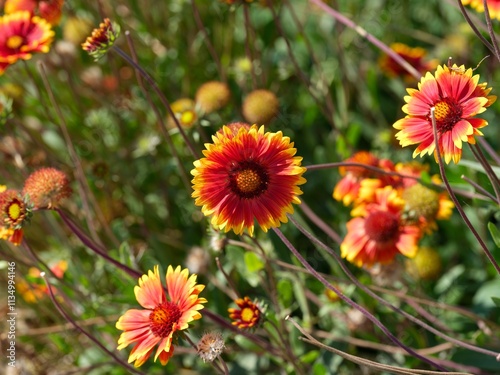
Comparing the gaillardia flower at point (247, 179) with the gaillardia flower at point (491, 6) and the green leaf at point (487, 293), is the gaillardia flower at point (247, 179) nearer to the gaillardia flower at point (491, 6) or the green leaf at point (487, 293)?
the gaillardia flower at point (491, 6)

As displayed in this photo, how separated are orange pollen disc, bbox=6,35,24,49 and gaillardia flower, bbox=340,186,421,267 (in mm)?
1284

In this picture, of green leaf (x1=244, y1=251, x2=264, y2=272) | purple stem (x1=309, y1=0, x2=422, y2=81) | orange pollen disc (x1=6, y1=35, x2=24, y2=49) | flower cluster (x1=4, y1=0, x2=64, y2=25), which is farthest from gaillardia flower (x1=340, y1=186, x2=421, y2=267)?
flower cluster (x1=4, y1=0, x2=64, y2=25)

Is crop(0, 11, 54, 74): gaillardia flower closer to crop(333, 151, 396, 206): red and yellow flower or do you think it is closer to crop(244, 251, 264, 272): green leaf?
crop(244, 251, 264, 272): green leaf

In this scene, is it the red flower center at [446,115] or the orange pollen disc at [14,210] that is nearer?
the red flower center at [446,115]

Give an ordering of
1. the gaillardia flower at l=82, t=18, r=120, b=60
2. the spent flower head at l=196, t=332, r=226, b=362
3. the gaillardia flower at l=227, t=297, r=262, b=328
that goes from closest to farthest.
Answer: the spent flower head at l=196, t=332, r=226, b=362
the gaillardia flower at l=227, t=297, r=262, b=328
the gaillardia flower at l=82, t=18, r=120, b=60

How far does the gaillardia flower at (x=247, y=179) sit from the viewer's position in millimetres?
1417

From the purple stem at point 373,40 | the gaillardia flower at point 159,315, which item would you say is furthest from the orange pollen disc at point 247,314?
the purple stem at point 373,40

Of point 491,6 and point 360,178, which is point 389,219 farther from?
point 491,6

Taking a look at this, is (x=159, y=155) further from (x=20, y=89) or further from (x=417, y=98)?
(x=417, y=98)

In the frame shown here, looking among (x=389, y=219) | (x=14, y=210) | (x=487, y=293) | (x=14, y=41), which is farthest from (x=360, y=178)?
(x=14, y=41)

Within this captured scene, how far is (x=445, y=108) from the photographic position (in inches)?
56.8

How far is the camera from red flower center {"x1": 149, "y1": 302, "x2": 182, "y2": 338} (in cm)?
147

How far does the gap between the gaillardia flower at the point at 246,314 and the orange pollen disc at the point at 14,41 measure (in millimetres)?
1216

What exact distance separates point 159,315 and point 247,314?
22 centimetres
